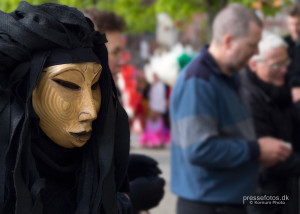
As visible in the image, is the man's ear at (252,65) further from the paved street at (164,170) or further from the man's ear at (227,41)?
the paved street at (164,170)

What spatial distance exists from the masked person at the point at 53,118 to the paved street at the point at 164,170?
2.79m

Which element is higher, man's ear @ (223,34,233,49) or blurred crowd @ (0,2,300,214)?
man's ear @ (223,34,233,49)

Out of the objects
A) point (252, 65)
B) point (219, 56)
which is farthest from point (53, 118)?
point (252, 65)

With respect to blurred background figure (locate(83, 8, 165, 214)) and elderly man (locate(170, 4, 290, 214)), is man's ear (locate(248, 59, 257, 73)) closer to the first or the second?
elderly man (locate(170, 4, 290, 214))

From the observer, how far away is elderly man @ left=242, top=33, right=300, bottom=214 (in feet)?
14.0

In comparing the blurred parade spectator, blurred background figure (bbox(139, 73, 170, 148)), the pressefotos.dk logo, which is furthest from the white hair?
blurred background figure (bbox(139, 73, 170, 148))

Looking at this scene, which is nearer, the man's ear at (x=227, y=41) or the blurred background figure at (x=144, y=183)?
the blurred background figure at (x=144, y=183)

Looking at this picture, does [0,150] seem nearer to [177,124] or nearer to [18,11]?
[18,11]

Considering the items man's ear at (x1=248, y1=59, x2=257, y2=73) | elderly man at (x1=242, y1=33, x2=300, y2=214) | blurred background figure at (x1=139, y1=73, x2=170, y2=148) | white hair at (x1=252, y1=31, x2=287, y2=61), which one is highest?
blurred background figure at (x1=139, y1=73, x2=170, y2=148)

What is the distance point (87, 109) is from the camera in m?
1.63

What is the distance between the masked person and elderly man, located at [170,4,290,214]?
5.61 ft

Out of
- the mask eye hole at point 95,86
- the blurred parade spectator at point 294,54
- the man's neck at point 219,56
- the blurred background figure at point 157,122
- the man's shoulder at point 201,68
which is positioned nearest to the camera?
the mask eye hole at point 95,86

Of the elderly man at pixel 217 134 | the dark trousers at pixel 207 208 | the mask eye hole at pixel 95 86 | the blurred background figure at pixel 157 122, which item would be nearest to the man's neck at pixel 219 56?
the elderly man at pixel 217 134

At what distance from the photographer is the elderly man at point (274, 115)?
427 cm
